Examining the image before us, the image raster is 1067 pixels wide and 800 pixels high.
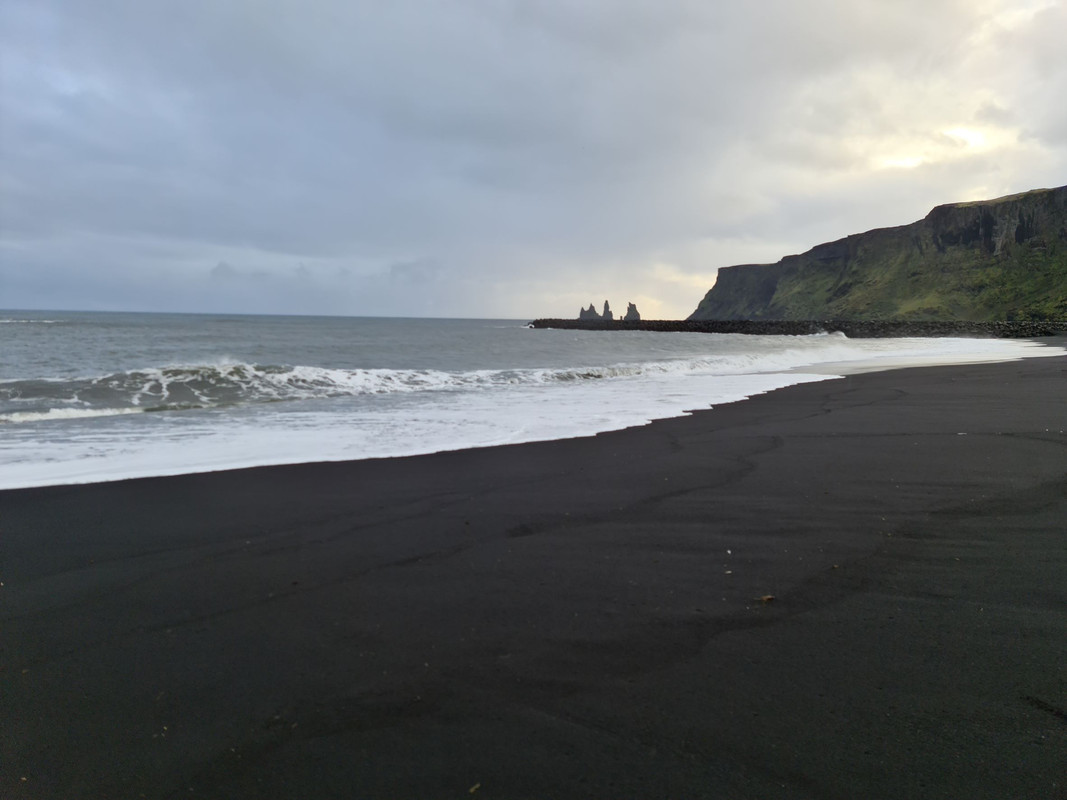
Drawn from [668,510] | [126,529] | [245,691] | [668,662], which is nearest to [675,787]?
[668,662]

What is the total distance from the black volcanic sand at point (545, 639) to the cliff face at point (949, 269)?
86181 millimetres

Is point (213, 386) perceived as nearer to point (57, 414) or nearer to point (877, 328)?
point (57, 414)

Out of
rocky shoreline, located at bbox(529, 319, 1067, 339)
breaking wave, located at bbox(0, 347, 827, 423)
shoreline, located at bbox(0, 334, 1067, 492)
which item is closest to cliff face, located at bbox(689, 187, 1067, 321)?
rocky shoreline, located at bbox(529, 319, 1067, 339)

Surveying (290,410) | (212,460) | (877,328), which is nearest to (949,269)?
(877,328)

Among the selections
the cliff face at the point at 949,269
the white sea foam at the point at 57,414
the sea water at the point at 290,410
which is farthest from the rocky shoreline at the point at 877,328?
the white sea foam at the point at 57,414

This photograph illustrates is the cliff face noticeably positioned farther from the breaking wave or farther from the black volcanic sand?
the black volcanic sand

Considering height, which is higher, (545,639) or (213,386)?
(213,386)

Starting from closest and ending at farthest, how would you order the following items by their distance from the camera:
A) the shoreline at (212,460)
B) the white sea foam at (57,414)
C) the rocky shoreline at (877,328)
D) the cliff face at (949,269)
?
1. the shoreline at (212,460)
2. the white sea foam at (57,414)
3. the rocky shoreline at (877,328)
4. the cliff face at (949,269)

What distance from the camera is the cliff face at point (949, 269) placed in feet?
268

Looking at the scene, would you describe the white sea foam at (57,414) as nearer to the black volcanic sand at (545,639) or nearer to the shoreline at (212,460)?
the shoreline at (212,460)

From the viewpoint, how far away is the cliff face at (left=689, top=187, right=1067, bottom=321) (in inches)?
3221

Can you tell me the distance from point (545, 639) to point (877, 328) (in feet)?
245

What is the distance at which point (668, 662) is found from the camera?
2.40 meters

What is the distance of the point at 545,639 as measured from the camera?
261 cm
